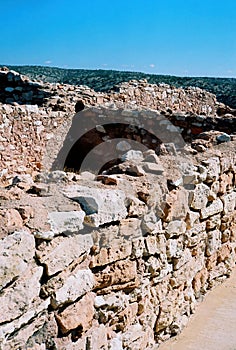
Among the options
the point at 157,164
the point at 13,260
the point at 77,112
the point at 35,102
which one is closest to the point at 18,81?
the point at 35,102

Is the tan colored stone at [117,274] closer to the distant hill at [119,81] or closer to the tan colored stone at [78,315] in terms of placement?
the tan colored stone at [78,315]

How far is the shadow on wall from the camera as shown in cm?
818

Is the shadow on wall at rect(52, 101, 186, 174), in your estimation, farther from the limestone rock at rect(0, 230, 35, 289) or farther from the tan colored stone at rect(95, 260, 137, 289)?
the limestone rock at rect(0, 230, 35, 289)

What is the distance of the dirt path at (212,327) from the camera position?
13.3ft

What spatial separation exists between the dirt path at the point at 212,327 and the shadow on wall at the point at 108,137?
3510mm

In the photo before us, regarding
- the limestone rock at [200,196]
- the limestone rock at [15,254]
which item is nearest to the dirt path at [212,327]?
the limestone rock at [200,196]

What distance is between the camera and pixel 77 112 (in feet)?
30.9

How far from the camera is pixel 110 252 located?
11.0ft

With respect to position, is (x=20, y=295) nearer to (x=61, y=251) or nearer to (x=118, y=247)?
(x=61, y=251)

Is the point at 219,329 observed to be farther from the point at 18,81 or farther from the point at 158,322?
the point at 18,81

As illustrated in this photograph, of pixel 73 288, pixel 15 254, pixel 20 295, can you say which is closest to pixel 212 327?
pixel 73 288

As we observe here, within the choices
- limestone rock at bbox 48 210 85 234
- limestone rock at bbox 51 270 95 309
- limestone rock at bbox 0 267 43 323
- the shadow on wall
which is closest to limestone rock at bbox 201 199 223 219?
limestone rock at bbox 51 270 95 309

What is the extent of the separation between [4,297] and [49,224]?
563 mm

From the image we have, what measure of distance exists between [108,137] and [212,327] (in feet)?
16.3
